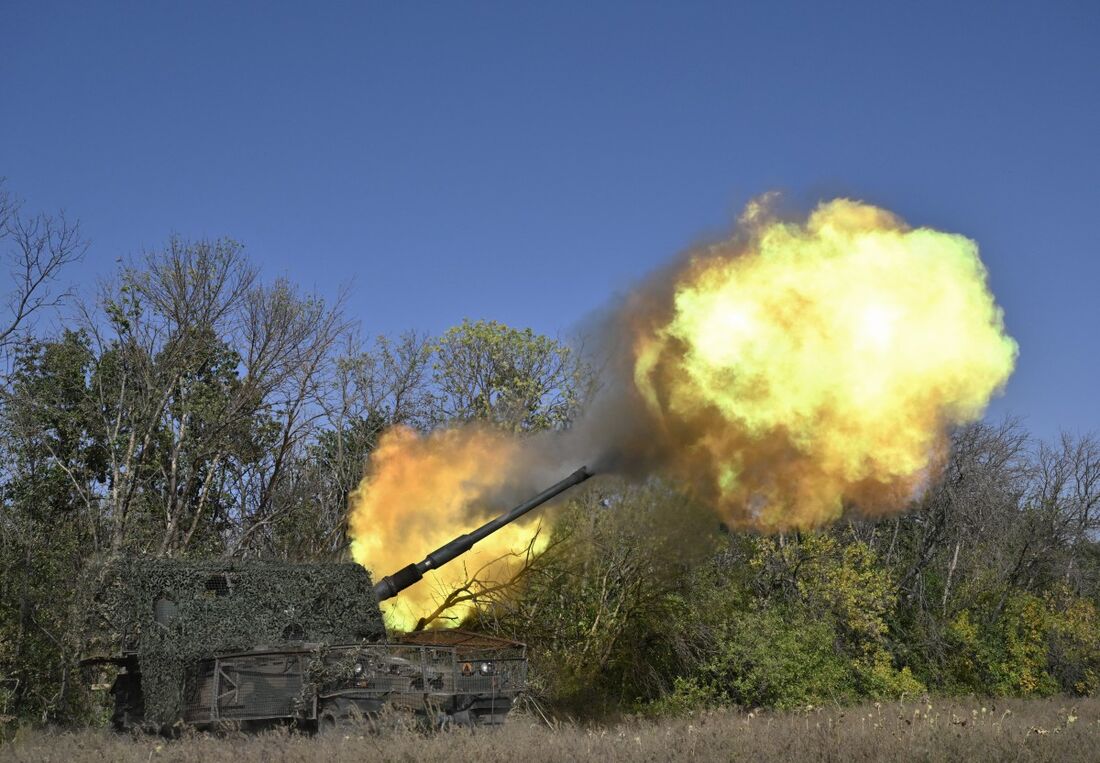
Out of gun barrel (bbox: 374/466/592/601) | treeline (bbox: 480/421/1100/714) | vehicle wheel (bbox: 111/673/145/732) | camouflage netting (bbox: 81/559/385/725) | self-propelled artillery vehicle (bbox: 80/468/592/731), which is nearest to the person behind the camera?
self-propelled artillery vehicle (bbox: 80/468/592/731)

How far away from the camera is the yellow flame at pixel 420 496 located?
1970cm

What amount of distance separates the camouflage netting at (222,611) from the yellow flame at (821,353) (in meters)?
5.79

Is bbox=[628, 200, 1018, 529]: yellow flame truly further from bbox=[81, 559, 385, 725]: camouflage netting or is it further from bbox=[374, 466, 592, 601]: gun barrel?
bbox=[81, 559, 385, 725]: camouflage netting

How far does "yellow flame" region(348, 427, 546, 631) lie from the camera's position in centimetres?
1970

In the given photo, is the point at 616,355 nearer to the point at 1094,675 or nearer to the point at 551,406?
the point at 551,406

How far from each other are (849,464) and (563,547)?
965 centimetres

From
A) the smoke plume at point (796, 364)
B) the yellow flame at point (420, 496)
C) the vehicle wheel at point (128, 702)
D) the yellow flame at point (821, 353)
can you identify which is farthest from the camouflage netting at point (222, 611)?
the yellow flame at point (821, 353)

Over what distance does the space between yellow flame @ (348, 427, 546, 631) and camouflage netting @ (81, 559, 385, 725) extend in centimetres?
370

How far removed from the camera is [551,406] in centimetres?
3953

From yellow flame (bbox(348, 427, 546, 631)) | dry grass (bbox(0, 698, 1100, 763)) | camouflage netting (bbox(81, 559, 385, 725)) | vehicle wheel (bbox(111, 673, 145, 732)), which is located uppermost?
yellow flame (bbox(348, 427, 546, 631))

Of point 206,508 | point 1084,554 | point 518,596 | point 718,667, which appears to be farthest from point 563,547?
point 1084,554

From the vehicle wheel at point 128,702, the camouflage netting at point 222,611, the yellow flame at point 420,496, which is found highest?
the yellow flame at point 420,496

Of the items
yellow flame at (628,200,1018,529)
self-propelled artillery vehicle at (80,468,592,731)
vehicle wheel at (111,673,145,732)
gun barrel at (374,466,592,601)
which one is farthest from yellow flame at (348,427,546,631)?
vehicle wheel at (111,673,145,732)

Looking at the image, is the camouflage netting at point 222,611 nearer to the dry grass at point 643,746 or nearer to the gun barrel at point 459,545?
the gun barrel at point 459,545
